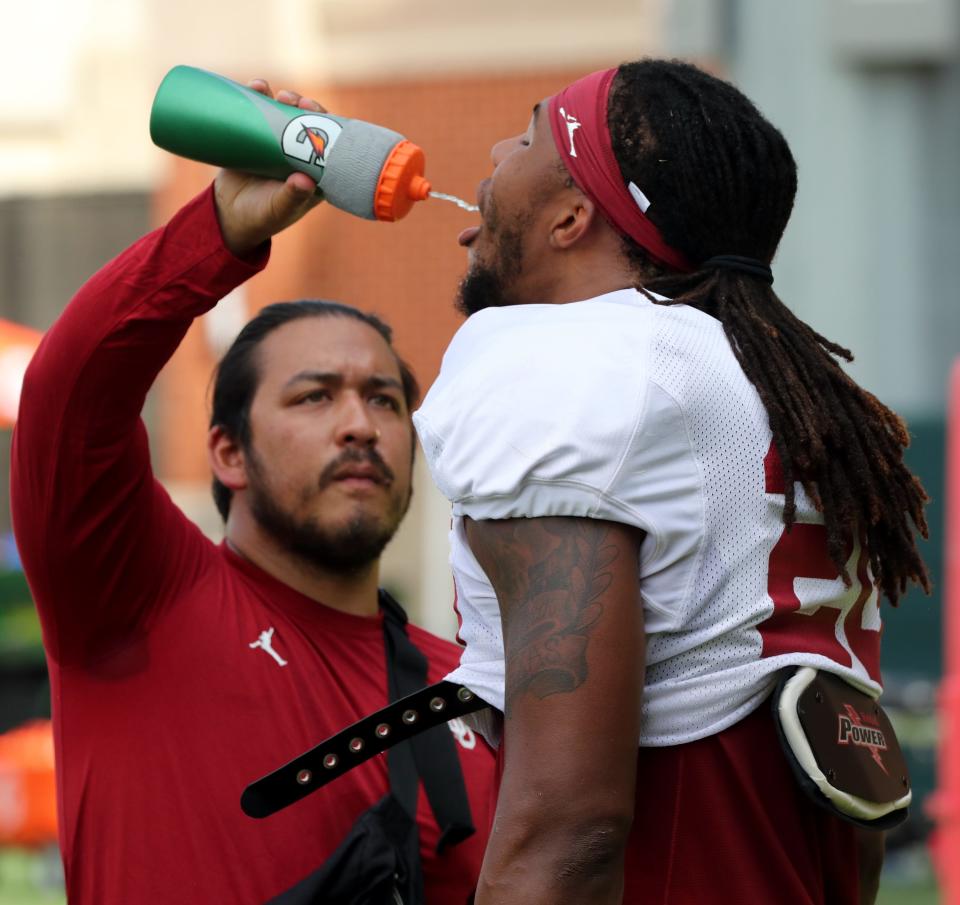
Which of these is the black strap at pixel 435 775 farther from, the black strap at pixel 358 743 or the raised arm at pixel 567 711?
the raised arm at pixel 567 711

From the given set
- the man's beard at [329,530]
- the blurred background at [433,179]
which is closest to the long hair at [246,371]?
the man's beard at [329,530]

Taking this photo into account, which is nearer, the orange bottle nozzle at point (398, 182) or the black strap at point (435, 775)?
the orange bottle nozzle at point (398, 182)

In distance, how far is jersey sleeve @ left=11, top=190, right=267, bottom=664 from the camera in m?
2.47

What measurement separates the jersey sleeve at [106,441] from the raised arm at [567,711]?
32.5 inches

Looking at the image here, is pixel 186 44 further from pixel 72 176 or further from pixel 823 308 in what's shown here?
pixel 823 308

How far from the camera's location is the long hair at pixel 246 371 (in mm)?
3389

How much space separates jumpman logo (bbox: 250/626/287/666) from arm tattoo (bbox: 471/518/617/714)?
1.06 m

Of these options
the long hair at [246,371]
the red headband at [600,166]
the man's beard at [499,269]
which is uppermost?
the red headband at [600,166]

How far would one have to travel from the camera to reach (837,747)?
2.00 m

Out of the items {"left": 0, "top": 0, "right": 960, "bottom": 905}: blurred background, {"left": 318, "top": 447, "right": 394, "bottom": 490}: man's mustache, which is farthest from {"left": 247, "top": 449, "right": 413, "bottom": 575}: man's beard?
{"left": 0, "top": 0, "right": 960, "bottom": 905}: blurred background

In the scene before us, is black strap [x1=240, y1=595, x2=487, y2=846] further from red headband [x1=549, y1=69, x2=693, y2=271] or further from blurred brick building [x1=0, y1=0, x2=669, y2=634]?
blurred brick building [x1=0, y1=0, x2=669, y2=634]

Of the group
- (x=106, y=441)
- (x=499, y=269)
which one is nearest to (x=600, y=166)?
(x=499, y=269)

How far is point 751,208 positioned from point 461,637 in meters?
0.72

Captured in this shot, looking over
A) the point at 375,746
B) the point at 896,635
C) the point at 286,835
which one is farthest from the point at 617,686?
the point at 896,635
